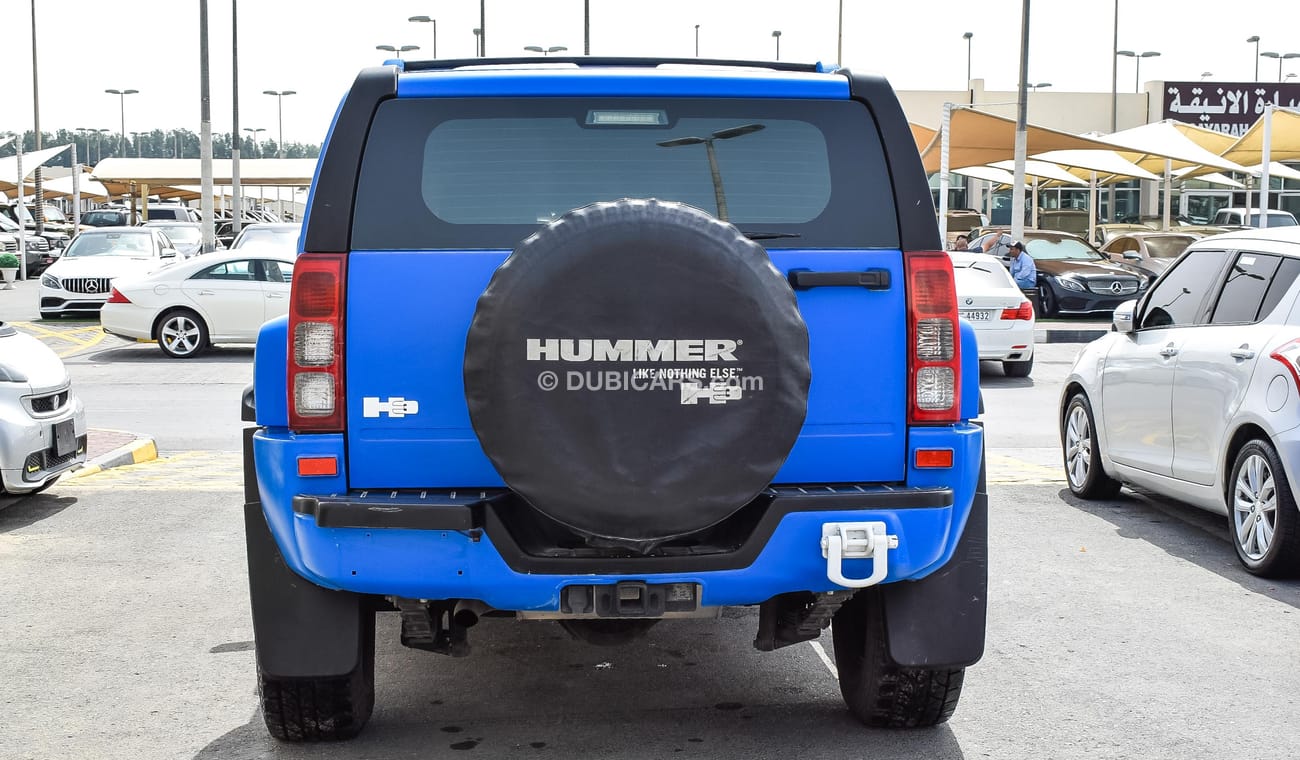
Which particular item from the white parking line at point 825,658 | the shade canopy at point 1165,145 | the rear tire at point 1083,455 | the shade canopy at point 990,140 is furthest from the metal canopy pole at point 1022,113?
the white parking line at point 825,658

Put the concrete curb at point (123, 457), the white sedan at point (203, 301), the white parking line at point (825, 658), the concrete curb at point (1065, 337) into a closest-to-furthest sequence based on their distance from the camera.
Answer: the white parking line at point (825, 658) < the concrete curb at point (123, 457) < the white sedan at point (203, 301) < the concrete curb at point (1065, 337)

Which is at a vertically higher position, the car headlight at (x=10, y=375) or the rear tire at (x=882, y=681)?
the car headlight at (x=10, y=375)

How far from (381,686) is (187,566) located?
8.07ft

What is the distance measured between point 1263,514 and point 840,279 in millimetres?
3920

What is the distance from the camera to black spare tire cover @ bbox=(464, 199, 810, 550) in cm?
368

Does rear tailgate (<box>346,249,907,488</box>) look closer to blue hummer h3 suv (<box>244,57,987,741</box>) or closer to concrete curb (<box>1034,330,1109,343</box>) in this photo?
blue hummer h3 suv (<box>244,57,987,741</box>)

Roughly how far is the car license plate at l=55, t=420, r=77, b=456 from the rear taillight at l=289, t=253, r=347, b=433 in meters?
5.43

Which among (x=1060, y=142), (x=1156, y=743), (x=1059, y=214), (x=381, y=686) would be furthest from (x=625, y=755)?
(x=1059, y=214)

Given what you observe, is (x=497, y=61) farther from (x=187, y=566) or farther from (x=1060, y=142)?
(x=1060, y=142)

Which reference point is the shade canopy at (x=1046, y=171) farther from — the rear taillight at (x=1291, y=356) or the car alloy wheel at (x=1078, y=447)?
the rear taillight at (x=1291, y=356)

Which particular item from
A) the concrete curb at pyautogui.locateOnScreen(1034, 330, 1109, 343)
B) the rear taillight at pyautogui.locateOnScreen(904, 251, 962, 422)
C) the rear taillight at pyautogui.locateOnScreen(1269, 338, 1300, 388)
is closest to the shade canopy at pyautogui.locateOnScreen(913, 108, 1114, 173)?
the concrete curb at pyautogui.locateOnScreen(1034, 330, 1109, 343)

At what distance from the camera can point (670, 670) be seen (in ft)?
17.7

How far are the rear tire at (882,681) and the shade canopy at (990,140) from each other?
25579mm

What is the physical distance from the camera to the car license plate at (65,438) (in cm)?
870
